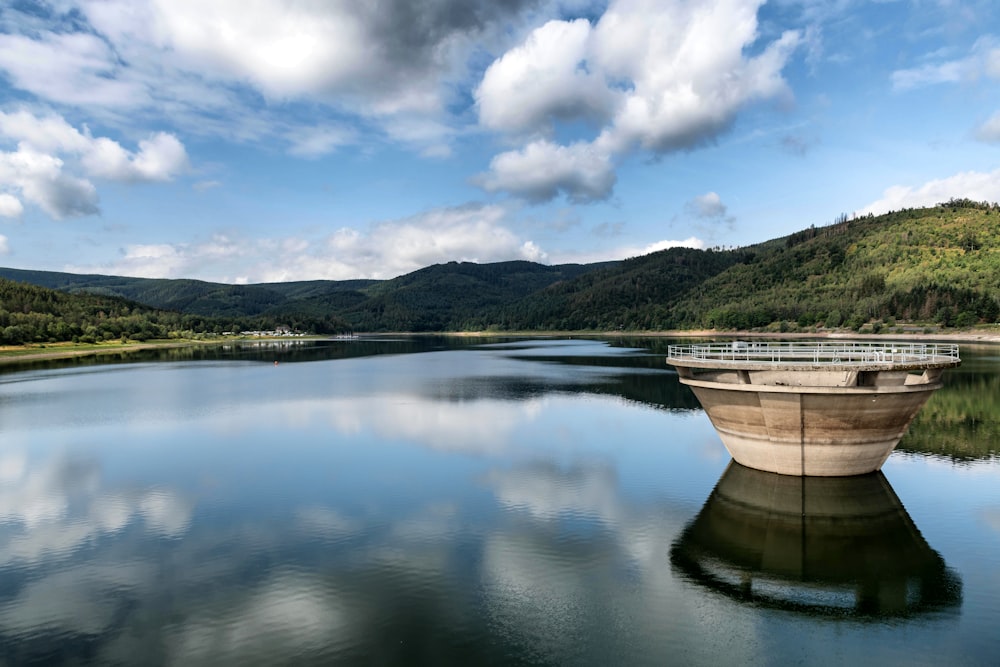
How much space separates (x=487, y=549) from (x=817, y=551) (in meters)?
12.1

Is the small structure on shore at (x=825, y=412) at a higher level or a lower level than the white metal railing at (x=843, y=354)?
lower

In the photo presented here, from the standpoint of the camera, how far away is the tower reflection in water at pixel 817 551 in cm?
1722

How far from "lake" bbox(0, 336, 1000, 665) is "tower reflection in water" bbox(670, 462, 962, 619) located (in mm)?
112

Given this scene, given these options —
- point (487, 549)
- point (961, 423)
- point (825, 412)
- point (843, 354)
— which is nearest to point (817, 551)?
point (825, 412)

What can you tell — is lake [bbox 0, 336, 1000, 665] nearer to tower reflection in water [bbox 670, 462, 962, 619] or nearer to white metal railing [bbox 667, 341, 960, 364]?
tower reflection in water [bbox 670, 462, 962, 619]

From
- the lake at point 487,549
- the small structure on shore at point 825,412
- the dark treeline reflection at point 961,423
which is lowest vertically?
the lake at point 487,549

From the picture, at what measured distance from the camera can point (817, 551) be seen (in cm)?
2053

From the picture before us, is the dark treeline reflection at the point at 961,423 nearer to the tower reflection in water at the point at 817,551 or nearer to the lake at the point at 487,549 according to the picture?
the lake at the point at 487,549

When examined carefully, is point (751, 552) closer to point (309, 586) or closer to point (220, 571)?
point (309, 586)

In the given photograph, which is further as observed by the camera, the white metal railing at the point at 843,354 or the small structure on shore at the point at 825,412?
the white metal railing at the point at 843,354

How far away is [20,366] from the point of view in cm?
11169

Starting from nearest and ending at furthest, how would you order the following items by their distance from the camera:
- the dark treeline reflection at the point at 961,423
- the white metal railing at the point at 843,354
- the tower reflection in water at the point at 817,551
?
the tower reflection in water at the point at 817,551 < the white metal railing at the point at 843,354 < the dark treeline reflection at the point at 961,423

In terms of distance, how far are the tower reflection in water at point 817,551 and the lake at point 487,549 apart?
0.37 ft

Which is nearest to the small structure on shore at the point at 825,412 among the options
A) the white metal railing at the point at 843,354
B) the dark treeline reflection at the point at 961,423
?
the white metal railing at the point at 843,354
